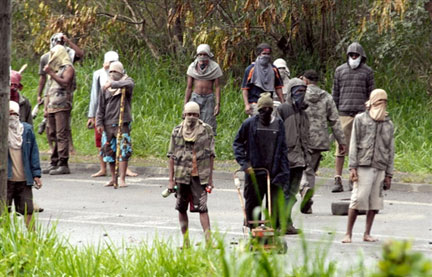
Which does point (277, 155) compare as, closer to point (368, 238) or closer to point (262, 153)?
point (262, 153)

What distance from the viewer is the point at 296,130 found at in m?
11.2

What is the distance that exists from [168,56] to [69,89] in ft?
17.6

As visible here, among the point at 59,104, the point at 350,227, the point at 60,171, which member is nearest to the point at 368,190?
the point at 350,227

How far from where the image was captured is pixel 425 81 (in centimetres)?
1898

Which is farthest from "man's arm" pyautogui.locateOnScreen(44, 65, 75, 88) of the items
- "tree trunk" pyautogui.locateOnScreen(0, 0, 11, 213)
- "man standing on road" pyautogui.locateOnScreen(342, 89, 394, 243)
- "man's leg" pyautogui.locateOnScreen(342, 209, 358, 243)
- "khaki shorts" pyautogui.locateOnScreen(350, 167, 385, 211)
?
"tree trunk" pyautogui.locateOnScreen(0, 0, 11, 213)

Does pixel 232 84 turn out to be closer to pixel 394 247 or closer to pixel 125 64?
pixel 125 64

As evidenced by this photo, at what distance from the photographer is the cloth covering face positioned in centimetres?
1482

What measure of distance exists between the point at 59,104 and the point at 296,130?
20.7 ft

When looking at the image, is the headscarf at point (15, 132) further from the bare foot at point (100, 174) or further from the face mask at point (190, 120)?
the bare foot at point (100, 174)

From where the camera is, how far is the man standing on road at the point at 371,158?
1006 centimetres

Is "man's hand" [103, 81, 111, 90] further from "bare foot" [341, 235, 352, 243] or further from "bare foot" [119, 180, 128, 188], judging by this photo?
"bare foot" [341, 235, 352, 243]

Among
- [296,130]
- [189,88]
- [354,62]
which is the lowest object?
[296,130]

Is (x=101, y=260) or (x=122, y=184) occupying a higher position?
(x=101, y=260)

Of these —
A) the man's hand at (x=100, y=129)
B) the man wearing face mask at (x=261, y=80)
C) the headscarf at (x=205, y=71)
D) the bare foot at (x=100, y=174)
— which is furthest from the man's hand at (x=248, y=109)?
the bare foot at (x=100, y=174)
